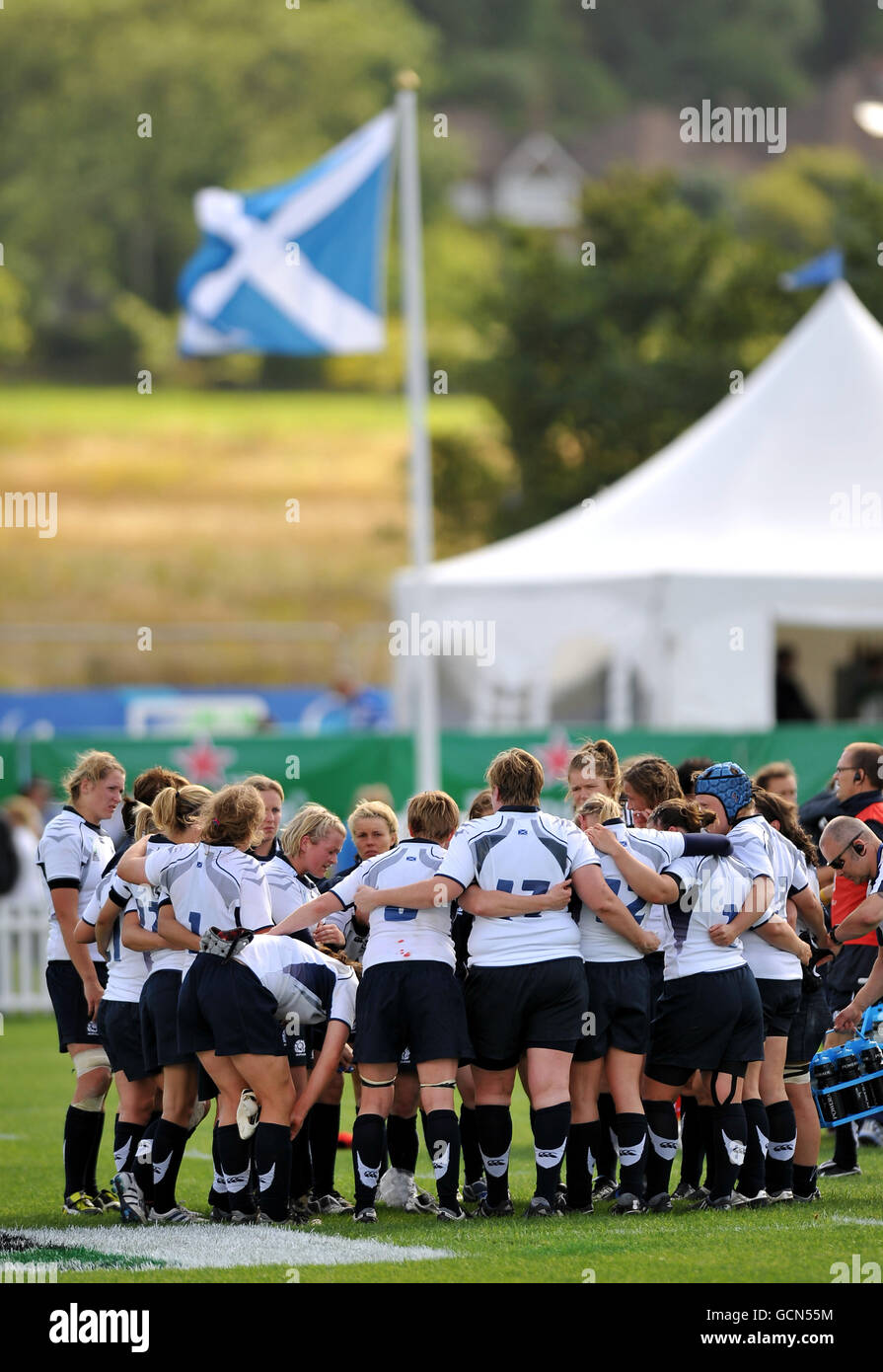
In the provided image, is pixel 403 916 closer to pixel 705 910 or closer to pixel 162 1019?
pixel 162 1019

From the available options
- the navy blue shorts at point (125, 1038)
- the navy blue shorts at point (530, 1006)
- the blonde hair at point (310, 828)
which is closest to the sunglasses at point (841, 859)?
the navy blue shorts at point (530, 1006)

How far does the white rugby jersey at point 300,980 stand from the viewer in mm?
6945

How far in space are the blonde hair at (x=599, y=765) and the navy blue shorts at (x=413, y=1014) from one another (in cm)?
96

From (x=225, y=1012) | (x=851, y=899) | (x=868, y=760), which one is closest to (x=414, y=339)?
(x=868, y=760)

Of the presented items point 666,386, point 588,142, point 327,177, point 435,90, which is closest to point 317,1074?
point 327,177

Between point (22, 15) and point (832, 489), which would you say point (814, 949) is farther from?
point (22, 15)

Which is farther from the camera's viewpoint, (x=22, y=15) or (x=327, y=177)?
(x=22, y=15)

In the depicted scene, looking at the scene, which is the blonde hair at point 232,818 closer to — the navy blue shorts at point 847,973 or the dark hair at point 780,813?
the dark hair at point 780,813

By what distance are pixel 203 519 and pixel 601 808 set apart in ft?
192

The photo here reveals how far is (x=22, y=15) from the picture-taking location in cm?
8594

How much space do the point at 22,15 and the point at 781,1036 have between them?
285 feet

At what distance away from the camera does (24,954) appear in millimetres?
15047

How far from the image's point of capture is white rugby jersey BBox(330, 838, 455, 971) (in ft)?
23.1
